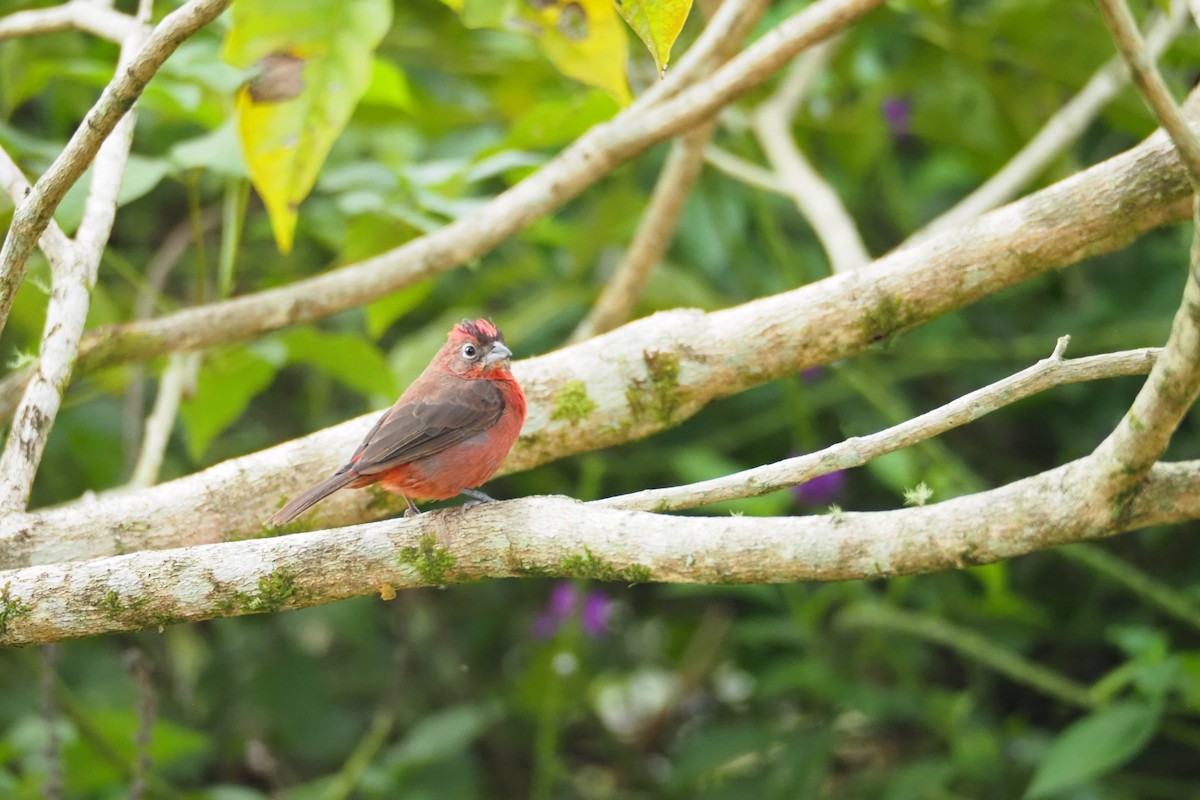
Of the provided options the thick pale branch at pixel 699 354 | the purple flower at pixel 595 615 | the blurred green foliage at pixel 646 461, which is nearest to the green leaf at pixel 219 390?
the blurred green foliage at pixel 646 461

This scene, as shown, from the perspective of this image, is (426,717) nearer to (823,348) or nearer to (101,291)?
(101,291)

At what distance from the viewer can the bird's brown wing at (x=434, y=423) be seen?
2828mm

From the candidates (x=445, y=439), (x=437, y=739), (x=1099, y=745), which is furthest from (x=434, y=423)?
(x=1099, y=745)

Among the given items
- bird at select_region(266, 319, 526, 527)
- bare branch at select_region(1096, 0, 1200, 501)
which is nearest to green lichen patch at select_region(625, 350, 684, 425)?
bird at select_region(266, 319, 526, 527)

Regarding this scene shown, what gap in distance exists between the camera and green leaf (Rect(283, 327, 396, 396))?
3494 mm

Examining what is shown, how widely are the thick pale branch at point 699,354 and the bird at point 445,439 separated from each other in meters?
0.07

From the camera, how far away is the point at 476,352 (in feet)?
10.8

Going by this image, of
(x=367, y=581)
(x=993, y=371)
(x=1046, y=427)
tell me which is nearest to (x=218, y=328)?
(x=367, y=581)

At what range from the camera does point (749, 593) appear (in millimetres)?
4434

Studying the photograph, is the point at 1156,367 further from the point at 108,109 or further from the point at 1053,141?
the point at 1053,141

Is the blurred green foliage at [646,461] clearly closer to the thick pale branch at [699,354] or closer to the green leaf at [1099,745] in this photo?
the green leaf at [1099,745]

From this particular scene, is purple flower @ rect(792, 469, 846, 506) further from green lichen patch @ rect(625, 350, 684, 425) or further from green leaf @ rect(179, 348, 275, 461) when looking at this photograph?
green leaf @ rect(179, 348, 275, 461)

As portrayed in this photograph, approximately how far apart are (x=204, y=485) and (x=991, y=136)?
323 cm

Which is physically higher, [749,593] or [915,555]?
[915,555]
